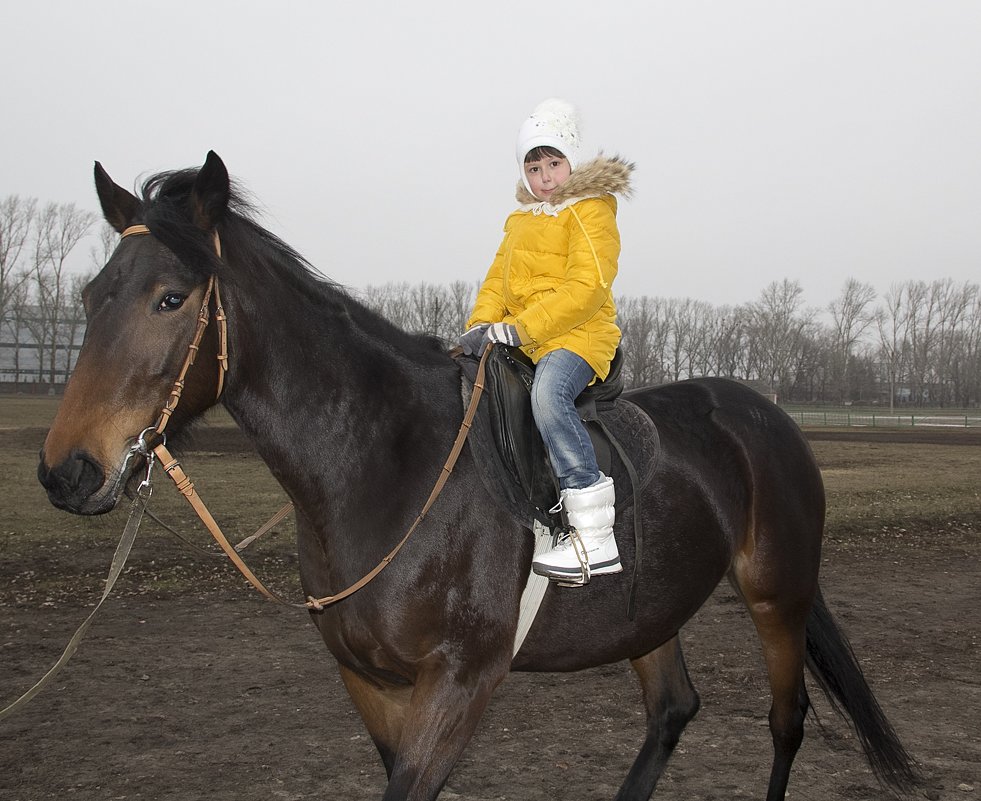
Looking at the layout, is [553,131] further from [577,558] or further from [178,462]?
[178,462]

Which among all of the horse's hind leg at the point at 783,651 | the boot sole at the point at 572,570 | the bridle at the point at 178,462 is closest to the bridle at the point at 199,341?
the bridle at the point at 178,462

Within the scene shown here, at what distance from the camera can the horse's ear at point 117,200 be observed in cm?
271

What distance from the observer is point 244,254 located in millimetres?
2814

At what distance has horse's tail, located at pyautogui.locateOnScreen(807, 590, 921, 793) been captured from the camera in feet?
13.9

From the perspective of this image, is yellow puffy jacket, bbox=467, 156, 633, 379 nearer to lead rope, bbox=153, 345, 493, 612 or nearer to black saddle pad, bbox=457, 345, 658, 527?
black saddle pad, bbox=457, 345, 658, 527

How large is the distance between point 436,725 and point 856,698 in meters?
2.86

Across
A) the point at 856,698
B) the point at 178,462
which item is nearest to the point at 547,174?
the point at 178,462

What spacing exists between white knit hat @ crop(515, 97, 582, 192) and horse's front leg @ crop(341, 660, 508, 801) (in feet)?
6.71

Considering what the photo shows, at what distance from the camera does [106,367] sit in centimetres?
243

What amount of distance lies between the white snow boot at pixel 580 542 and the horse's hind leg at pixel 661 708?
4.46 feet

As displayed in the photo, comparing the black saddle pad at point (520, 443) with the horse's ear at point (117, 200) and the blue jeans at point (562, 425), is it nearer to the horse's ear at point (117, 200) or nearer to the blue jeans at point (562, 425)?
the blue jeans at point (562, 425)

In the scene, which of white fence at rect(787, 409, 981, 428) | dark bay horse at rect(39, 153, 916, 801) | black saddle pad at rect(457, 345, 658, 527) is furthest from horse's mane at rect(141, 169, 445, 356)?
white fence at rect(787, 409, 981, 428)

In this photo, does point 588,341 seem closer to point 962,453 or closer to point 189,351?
point 189,351

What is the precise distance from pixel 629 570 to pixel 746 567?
1105 millimetres
